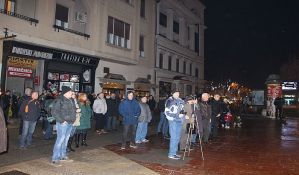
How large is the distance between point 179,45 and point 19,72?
22389 mm

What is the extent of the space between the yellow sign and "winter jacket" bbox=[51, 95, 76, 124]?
11.2 m

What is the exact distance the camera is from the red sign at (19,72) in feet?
61.3

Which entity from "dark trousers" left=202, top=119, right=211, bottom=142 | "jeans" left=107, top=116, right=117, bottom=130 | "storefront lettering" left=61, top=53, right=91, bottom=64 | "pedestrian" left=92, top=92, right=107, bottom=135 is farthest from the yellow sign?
"dark trousers" left=202, top=119, right=211, bottom=142

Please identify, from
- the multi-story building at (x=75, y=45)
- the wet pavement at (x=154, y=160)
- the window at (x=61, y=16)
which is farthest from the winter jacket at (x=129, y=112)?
the window at (x=61, y=16)

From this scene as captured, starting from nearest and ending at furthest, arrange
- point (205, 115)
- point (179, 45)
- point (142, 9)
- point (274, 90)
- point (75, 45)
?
point (205, 115)
point (75, 45)
point (142, 9)
point (274, 90)
point (179, 45)

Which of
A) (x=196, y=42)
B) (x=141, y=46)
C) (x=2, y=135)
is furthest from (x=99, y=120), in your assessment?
(x=196, y=42)

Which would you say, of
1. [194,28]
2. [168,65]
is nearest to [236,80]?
[194,28]

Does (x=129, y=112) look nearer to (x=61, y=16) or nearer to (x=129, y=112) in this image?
(x=129, y=112)

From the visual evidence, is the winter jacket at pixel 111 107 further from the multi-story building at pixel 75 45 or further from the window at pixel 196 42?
the window at pixel 196 42

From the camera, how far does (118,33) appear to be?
2594cm

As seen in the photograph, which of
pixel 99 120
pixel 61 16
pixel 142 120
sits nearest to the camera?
pixel 142 120

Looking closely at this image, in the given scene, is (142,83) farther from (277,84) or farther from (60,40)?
(277,84)

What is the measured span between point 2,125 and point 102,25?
18.8 m

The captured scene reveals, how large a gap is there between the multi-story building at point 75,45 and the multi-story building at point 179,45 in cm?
366
